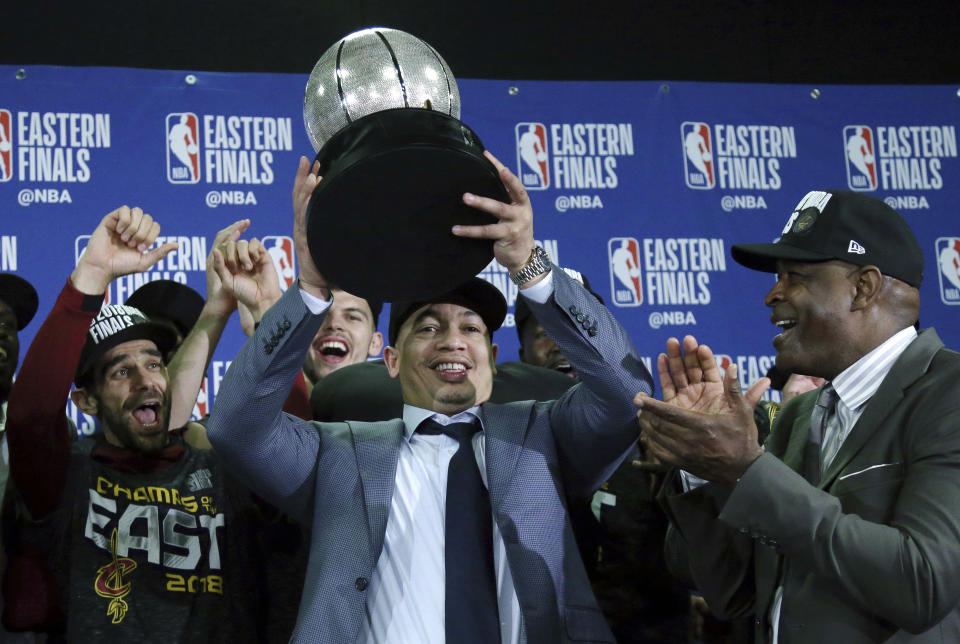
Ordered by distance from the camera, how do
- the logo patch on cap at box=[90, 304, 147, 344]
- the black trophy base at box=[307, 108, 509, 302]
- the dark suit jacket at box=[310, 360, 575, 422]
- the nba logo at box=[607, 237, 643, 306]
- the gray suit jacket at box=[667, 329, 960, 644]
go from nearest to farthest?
the gray suit jacket at box=[667, 329, 960, 644]
the black trophy base at box=[307, 108, 509, 302]
the dark suit jacket at box=[310, 360, 575, 422]
the logo patch on cap at box=[90, 304, 147, 344]
the nba logo at box=[607, 237, 643, 306]

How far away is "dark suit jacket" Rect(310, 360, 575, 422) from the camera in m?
2.60

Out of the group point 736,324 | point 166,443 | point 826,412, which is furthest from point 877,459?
point 736,324

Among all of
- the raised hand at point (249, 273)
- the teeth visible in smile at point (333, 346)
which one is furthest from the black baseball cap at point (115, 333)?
the teeth visible in smile at point (333, 346)

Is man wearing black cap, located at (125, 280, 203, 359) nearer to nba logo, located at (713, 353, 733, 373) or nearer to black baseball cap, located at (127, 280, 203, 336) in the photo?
black baseball cap, located at (127, 280, 203, 336)

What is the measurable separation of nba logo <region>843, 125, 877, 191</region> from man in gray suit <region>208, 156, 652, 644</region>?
247 centimetres

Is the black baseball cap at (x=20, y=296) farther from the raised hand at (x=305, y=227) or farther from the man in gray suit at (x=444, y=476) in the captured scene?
the raised hand at (x=305, y=227)

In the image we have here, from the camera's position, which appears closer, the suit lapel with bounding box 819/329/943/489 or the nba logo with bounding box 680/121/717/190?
the suit lapel with bounding box 819/329/943/489

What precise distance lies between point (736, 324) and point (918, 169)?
104 cm

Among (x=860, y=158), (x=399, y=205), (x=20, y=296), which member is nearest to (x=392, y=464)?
(x=399, y=205)

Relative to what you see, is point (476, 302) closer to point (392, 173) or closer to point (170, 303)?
point (392, 173)

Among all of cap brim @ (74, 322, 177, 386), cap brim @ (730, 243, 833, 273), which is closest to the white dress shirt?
cap brim @ (730, 243, 833, 273)

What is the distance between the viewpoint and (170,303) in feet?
11.0

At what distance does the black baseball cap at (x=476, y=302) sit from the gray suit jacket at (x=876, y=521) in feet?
2.21

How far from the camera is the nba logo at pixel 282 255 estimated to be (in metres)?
3.71
